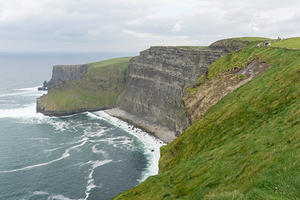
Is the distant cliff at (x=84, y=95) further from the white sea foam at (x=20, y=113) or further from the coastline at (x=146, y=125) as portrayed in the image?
the coastline at (x=146, y=125)

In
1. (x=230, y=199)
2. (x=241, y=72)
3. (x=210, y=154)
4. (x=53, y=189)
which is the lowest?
(x=53, y=189)

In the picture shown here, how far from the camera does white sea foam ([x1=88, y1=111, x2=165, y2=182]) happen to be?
264ft

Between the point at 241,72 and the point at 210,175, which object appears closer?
the point at 210,175

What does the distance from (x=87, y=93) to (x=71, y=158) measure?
98240mm

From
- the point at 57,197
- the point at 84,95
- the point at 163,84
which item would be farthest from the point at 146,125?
the point at 57,197

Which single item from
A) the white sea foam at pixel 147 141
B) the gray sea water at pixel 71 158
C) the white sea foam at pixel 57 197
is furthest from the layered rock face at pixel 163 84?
the white sea foam at pixel 57 197

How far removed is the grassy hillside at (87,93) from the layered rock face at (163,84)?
563 inches

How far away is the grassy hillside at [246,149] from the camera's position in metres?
15.2

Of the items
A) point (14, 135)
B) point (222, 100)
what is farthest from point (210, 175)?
point (14, 135)

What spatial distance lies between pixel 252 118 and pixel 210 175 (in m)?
13.6

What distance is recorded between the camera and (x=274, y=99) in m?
32.9

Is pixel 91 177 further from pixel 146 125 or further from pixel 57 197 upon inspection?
pixel 146 125

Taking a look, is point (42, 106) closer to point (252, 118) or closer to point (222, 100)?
point (222, 100)

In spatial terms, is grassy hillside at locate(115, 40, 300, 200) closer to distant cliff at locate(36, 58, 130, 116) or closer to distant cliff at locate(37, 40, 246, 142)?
distant cliff at locate(37, 40, 246, 142)
